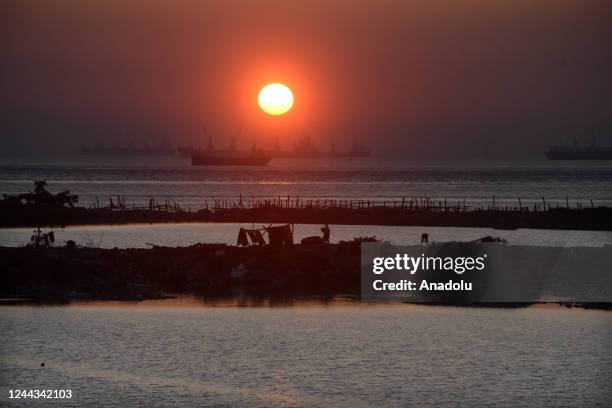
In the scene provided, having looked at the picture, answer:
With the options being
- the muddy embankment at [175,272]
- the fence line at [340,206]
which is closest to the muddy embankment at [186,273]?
the muddy embankment at [175,272]

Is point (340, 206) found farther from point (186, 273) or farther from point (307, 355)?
point (307, 355)

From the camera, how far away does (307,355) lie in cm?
2752

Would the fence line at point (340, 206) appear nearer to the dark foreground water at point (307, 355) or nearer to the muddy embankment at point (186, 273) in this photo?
the muddy embankment at point (186, 273)

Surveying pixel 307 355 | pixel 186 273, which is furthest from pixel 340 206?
pixel 307 355

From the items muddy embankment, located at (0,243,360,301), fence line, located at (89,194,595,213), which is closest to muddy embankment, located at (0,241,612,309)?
muddy embankment, located at (0,243,360,301)

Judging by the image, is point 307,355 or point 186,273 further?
point 186,273

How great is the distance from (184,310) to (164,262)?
21.9 feet

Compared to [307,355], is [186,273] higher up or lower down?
higher up

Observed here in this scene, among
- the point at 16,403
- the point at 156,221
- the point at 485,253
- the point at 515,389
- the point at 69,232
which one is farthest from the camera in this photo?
the point at 156,221

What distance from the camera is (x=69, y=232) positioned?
60.1 m

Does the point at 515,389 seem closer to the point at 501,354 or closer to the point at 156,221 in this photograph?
→ the point at 501,354

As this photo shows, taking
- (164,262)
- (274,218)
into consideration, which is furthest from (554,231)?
(164,262)

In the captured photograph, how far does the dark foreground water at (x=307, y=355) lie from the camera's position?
23062 millimetres

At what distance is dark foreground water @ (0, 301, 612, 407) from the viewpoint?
2306 cm
